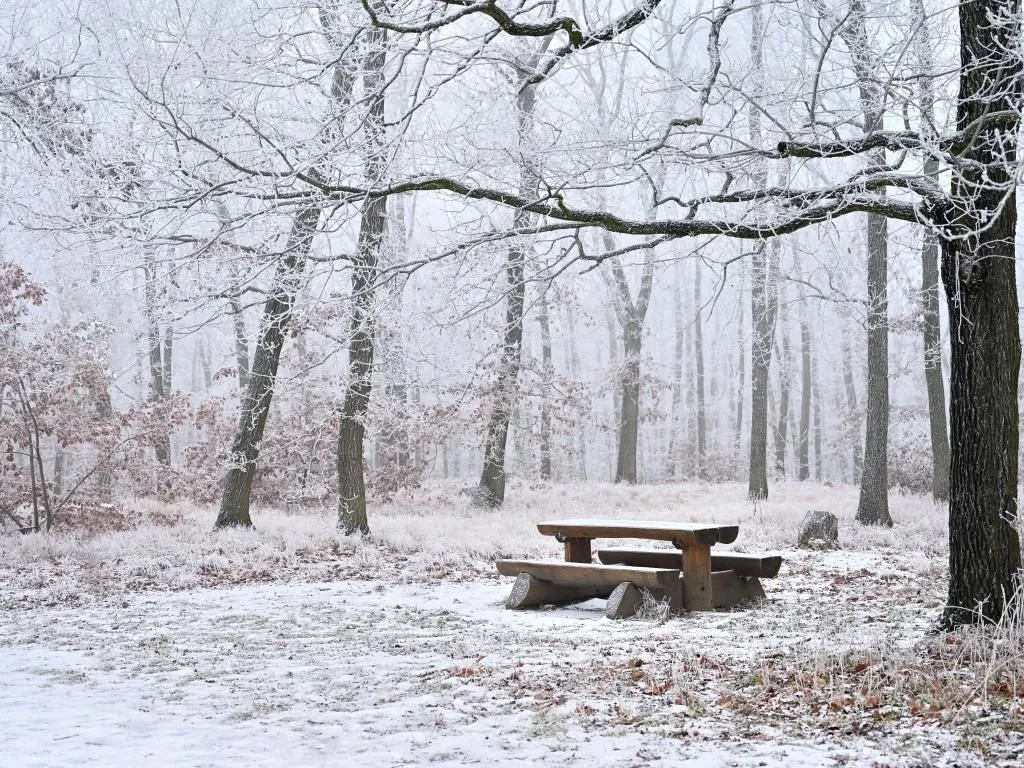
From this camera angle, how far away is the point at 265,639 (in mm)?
7094

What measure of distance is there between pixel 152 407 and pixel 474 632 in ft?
32.4

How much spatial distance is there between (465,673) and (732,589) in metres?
3.48

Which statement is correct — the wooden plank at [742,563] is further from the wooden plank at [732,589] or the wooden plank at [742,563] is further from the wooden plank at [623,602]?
the wooden plank at [623,602]

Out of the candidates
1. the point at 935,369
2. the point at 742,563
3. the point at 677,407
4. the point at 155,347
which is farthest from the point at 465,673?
the point at 677,407

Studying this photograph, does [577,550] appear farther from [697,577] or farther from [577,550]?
[697,577]

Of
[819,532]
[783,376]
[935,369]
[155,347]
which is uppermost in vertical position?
[155,347]

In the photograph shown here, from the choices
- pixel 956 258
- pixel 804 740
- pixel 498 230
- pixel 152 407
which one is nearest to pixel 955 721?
pixel 804 740

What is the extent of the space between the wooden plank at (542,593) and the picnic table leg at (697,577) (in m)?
0.70

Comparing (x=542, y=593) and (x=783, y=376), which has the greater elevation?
→ (x=783, y=376)

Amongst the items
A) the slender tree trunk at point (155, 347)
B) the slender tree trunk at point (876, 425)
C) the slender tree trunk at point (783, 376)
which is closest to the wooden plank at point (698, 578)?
the slender tree trunk at point (155, 347)

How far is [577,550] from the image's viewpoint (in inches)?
363

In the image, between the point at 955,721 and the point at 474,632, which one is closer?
the point at 955,721

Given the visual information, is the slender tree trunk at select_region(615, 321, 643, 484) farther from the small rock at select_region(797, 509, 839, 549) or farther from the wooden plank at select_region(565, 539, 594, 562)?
the wooden plank at select_region(565, 539, 594, 562)

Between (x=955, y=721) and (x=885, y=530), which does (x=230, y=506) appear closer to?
(x=885, y=530)
